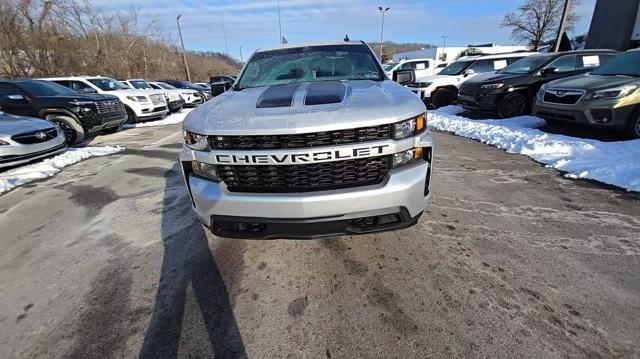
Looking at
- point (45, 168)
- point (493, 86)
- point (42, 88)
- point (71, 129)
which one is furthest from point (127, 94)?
point (493, 86)

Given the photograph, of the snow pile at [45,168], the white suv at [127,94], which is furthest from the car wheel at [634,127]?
the white suv at [127,94]

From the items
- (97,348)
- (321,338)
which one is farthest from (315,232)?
(97,348)

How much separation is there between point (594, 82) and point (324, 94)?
20.5 ft

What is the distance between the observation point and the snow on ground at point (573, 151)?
4.07 meters

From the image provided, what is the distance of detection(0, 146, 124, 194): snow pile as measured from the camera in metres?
5.17

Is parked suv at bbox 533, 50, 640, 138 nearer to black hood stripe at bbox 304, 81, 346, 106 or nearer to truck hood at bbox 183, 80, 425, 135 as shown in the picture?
truck hood at bbox 183, 80, 425, 135

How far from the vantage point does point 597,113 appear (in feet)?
18.4

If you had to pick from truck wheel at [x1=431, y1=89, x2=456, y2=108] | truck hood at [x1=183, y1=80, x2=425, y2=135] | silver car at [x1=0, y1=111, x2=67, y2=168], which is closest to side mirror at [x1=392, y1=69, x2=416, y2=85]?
truck hood at [x1=183, y1=80, x2=425, y2=135]

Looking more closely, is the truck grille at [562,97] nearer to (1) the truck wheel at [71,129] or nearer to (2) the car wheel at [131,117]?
(1) the truck wheel at [71,129]

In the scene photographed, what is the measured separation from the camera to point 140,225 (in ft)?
11.4

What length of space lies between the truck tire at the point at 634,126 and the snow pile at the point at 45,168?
405 inches

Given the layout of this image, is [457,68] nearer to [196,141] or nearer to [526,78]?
[526,78]

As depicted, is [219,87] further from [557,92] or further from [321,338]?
[557,92]

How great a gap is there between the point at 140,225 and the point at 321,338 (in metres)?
2.58
